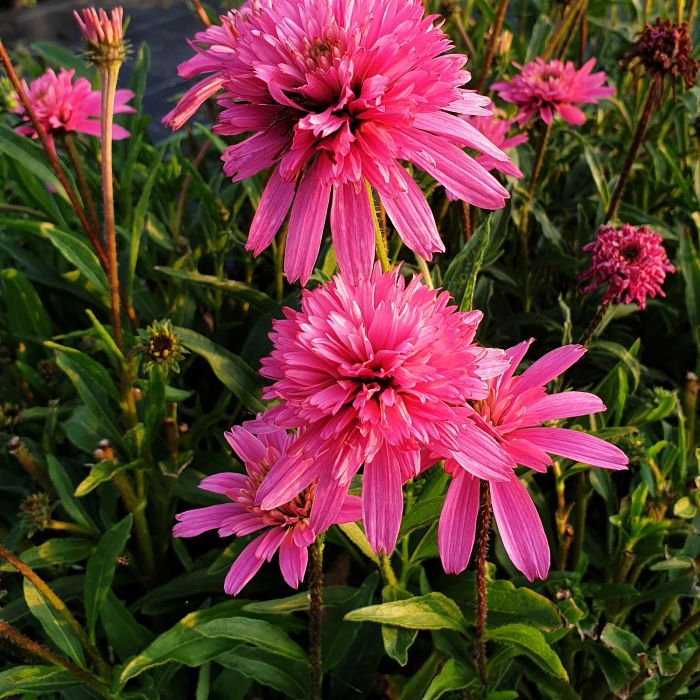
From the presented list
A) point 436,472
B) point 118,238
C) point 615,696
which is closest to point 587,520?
point 615,696

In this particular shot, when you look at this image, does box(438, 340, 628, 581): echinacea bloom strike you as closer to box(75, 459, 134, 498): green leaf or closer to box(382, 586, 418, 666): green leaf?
box(382, 586, 418, 666): green leaf

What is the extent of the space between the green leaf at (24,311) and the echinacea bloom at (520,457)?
85 cm

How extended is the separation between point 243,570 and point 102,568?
0.29 m

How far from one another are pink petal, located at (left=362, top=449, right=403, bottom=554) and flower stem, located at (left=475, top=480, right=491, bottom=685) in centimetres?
10

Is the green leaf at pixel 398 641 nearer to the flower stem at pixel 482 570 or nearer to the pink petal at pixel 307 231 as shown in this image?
the flower stem at pixel 482 570

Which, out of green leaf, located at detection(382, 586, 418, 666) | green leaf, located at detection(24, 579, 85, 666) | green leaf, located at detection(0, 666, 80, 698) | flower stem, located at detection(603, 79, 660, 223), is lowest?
green leaf, located at detection(0, 666, 80, 698)

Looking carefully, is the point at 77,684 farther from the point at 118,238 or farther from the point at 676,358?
the point at 676,358

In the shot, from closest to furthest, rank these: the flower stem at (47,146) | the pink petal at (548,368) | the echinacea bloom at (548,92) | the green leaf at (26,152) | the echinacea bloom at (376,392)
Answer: the echinacea bloom at (376,392) < the pink petal at (548,368) < the flower stem at (47,146) < the green leaf at (26,152) < the echinacea bloom at (548,92)

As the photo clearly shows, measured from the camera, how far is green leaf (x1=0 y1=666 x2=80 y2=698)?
2.58ft

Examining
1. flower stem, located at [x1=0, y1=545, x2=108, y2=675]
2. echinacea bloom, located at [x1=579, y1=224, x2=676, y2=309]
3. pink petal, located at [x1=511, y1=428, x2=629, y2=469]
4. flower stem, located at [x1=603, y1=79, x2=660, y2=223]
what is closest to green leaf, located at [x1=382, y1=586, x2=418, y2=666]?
pink petal, located at [x1=511, y1=428, x2=629, y2=469]

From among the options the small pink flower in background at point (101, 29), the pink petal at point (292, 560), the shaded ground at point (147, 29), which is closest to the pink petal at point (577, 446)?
the pink petal at point (292, 560)

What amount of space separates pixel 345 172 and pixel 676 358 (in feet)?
3.36

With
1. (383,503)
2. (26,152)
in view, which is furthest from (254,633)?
(26,152)

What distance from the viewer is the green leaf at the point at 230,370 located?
2.92 feet
